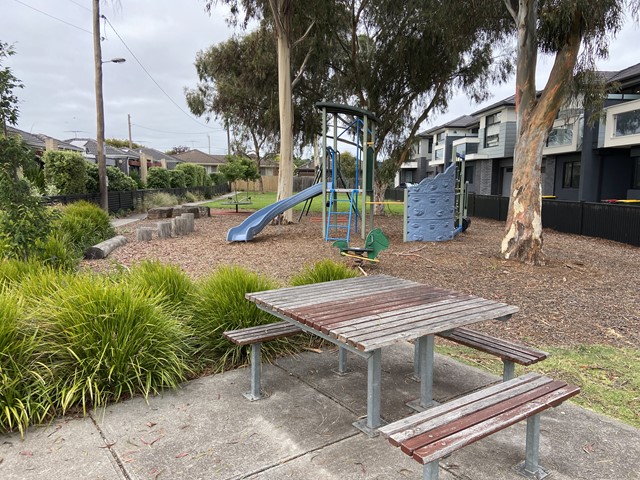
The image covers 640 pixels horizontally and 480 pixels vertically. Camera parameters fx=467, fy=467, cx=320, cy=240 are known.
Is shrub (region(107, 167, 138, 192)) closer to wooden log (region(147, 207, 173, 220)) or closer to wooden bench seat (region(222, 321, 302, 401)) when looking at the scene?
wooden log (region(147, 207, 173, 220))

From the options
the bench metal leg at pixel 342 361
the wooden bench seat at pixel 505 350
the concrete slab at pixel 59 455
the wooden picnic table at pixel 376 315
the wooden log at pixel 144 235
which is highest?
the wooden picnic table at pixel 376 315

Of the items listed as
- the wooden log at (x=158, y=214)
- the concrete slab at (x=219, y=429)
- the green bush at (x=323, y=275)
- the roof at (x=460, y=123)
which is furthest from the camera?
the roof at (x=460, y=123)

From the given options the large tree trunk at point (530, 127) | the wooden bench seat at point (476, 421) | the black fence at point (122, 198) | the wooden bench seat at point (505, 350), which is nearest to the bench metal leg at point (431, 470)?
the wooden bench seat at point (476, 421)

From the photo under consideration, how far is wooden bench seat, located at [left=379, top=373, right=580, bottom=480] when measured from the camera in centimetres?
196

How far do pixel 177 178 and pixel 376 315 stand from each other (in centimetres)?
2771

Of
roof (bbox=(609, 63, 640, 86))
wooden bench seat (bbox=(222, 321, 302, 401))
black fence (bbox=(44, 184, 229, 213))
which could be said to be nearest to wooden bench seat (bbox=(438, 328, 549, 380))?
wooden bench seat (bbox=(222, 321, 302, 401))

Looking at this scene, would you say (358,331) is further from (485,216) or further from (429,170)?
(429,170)

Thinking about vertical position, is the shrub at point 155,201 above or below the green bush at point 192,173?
below

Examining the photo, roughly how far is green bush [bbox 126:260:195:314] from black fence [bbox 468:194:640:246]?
12344 mm

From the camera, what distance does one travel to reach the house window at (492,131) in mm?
28736

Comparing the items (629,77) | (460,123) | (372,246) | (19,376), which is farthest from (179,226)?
(460,123)

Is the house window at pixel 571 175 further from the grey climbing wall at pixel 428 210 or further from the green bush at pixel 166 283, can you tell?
the green bush at pixel 166 283

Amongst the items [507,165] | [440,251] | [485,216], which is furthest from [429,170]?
[440,251]

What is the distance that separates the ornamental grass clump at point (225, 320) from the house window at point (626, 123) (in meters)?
19.5
